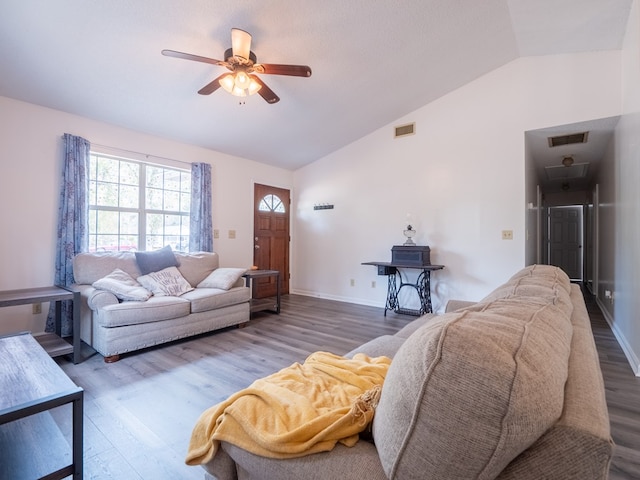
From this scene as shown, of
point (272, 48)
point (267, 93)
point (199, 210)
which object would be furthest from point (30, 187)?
point (272, 48)

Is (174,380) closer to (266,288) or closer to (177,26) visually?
(177,26)

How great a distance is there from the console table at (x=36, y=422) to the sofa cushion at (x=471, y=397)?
1.33 metres

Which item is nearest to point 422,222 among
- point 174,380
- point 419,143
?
point 419,143

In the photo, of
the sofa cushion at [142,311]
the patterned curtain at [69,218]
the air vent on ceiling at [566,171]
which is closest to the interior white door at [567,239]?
the air vent on ceiling at [566,171]

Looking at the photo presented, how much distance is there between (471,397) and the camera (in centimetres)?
51

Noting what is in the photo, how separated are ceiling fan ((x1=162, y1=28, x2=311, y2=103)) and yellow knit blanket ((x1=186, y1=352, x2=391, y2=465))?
2.26 m

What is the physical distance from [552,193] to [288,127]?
7.25 m

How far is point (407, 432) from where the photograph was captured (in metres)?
0.58

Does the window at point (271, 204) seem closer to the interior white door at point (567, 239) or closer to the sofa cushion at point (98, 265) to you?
the sofa cushion at point (98, 265)

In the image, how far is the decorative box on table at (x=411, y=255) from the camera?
158 inches

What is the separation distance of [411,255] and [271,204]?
2.77m

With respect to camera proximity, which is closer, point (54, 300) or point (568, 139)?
point (54, 300)

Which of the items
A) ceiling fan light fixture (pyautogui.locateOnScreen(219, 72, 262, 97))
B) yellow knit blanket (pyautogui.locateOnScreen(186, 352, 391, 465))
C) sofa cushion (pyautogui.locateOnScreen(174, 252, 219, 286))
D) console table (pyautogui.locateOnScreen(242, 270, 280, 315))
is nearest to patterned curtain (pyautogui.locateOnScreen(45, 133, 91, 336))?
sofa cushion (pyautogui.locateOnScreen(174, 252, 219, 286))

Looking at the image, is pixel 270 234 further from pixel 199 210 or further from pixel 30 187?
pixel 30 187
